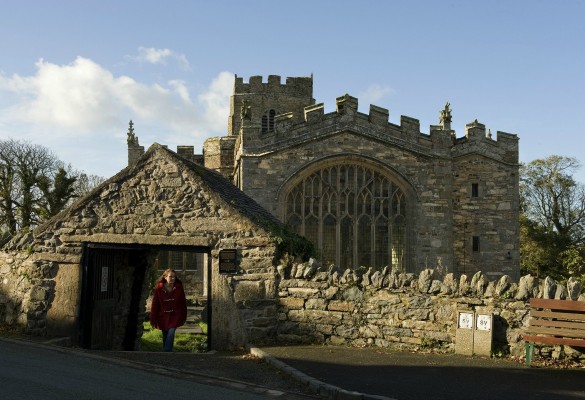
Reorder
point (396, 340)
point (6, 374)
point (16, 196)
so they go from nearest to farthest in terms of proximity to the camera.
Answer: point (6, 374) → point (396, 340) → point (16, 196)

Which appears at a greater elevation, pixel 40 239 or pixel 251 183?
pixel 251 183

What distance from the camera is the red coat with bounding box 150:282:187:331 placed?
11570 mm

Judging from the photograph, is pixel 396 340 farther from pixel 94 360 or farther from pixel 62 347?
pixel 62 347

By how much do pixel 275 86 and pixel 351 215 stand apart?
16.3 metres

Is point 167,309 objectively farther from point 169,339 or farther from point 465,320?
point 465,320

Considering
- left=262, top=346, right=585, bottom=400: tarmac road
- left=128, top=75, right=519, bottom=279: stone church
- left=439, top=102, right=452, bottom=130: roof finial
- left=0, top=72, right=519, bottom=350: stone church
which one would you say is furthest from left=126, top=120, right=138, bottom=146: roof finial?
left=262, top=346, right=585, bottom=400: tarmac road

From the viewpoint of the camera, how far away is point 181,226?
10734 mm

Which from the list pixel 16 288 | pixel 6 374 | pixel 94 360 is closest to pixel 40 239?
pixel 16 288

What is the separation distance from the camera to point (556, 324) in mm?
8641

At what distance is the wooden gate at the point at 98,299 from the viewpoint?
36.3ft

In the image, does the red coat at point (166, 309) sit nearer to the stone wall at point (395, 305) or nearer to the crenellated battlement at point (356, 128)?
the stone wall at point (395, 305)

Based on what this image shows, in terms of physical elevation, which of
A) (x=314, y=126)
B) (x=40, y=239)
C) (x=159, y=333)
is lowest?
(x=159, y=333)

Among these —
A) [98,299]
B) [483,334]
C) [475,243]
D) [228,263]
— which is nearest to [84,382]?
[228,263]

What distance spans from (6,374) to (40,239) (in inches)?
164
